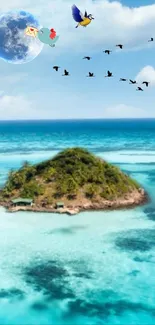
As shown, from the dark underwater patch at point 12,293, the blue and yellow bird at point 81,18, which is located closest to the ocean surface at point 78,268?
the dark underwater patch at point 12,293

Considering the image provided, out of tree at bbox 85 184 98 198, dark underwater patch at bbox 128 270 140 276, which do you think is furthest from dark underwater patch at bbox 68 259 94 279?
tree at bbox 85 184 98 198

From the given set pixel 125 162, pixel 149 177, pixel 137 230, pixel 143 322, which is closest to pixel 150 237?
pixel 137 230

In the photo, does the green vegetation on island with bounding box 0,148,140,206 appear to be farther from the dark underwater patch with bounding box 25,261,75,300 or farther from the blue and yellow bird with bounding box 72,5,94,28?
the blue and yellow bird with bounding box 72,5,94,28

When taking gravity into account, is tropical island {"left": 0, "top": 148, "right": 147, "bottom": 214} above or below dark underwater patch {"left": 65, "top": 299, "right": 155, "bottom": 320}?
above

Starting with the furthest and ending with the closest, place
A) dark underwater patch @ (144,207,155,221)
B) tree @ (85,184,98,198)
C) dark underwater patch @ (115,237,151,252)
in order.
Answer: tree @ (85,184,98,198) → dark underwater patch @ (144,207,155,221) → dark underwater patch @ (115,237,151,252)

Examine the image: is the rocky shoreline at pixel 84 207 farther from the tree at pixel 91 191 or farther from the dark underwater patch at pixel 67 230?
the dark underwater patch at pixel 67 230

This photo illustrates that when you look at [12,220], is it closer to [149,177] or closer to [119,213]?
[119,213]

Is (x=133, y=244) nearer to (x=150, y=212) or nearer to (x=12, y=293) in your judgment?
(x=150, y=212)
